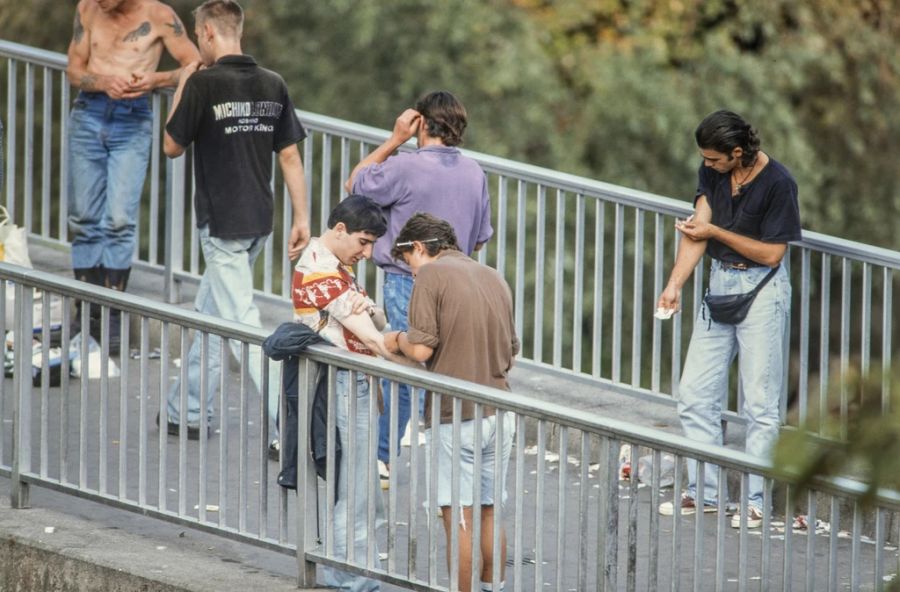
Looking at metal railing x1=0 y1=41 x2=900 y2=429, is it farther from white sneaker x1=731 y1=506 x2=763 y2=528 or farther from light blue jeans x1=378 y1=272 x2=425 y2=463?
light blue jeans x1=378 y1=272 x2=425 y2=463

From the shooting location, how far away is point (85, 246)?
867cm

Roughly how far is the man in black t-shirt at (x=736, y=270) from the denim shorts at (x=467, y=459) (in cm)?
144

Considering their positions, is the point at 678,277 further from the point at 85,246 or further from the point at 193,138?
the point at 85,246

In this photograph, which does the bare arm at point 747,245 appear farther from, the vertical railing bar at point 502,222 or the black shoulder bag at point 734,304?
the vertical railing bar at point 502,222

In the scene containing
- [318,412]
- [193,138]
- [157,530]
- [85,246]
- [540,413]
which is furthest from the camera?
[85,246]

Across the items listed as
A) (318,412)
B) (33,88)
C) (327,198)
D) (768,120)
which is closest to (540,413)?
(318,412)

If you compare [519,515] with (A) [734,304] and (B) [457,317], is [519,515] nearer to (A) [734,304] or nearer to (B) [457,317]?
(B) [457,317]

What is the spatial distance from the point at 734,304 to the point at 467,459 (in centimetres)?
187

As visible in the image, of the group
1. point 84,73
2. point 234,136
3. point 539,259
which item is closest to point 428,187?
point 234,136

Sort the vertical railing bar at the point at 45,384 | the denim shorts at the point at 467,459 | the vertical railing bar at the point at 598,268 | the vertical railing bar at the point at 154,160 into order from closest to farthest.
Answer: the denim shorts at the point at 467,459
the vertical railing bar at the point at 45,384
the vertical railing bar at the point at 598,268
the vertical railing bar at the point at 154,160

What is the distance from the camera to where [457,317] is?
5.46 m

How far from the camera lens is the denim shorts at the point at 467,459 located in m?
5.20

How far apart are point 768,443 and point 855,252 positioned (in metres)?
5.20

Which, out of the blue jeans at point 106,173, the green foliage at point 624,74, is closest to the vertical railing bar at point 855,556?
the blue jeans at point 106,173
